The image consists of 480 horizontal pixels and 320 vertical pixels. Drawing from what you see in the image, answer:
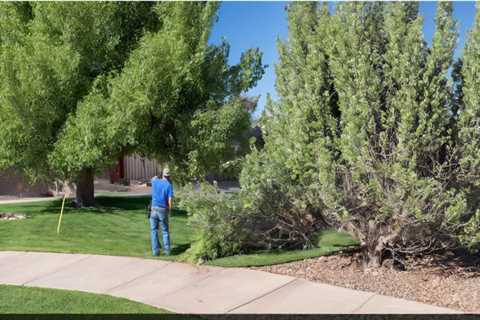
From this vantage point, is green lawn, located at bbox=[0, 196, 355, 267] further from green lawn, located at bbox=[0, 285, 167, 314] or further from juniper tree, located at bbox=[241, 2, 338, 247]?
green lawn, located at bbox=[0, 285, 167, 314]

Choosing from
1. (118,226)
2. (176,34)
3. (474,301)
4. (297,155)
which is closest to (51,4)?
(176,34)

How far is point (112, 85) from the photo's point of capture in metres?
15.4

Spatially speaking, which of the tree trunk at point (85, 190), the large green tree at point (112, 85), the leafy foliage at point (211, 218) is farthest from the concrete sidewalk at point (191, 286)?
the tree trunk at point (85, 190)

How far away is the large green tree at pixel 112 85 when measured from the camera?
14.7 metres

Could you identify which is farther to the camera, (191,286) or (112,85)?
(112,85)

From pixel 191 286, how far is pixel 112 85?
9.19 m

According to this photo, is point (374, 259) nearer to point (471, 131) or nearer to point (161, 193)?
point (471, 131)

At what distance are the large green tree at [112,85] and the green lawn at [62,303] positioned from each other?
774 centimetres

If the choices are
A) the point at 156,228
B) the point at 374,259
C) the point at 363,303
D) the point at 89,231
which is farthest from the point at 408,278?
the point at 89,231

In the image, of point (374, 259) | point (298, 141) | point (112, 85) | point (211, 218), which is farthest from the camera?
point (112, 85)

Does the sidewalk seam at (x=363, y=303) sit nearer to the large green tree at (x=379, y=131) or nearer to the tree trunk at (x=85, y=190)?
the large green tree at (x=379, y=131)

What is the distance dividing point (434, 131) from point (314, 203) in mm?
2032

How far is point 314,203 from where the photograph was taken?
8.16 m

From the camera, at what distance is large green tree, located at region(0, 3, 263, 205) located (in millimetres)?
14656
